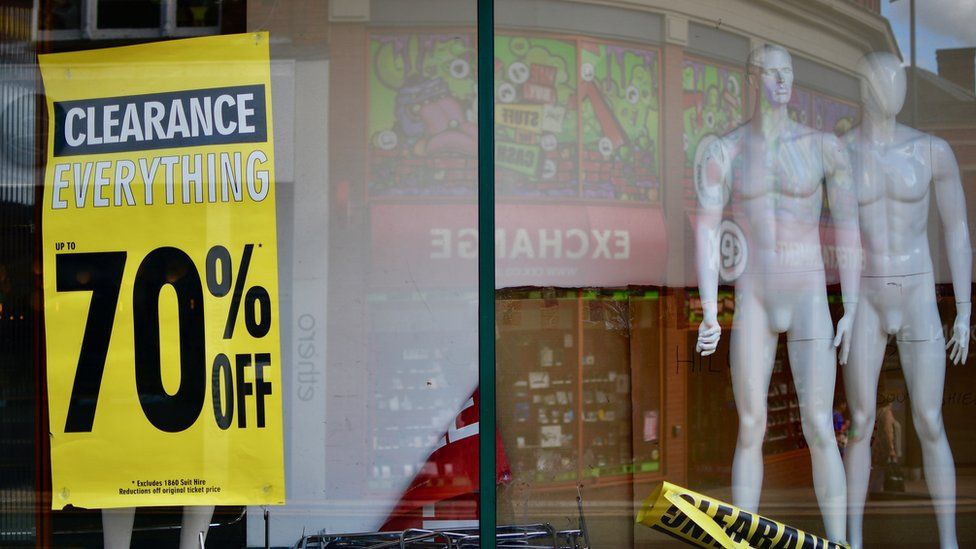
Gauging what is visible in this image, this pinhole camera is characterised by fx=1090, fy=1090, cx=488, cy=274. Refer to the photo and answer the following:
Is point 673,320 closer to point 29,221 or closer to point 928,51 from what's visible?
point 928,51

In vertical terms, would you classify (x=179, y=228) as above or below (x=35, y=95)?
below

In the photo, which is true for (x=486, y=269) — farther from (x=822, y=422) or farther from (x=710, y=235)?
(x=822, y=422)

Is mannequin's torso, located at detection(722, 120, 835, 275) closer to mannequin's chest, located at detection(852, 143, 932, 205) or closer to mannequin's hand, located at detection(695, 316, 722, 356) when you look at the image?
mannequin's chest, located at detection(852, 143, 932, 205)

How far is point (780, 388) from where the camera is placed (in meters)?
4.86

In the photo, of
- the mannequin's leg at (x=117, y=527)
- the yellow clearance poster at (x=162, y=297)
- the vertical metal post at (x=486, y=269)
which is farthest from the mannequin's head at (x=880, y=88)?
the mannequin's leg at (x=117, y=527)

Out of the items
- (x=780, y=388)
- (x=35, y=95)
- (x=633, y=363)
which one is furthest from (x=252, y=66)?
(x=780, y=388)

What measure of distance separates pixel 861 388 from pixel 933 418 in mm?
340

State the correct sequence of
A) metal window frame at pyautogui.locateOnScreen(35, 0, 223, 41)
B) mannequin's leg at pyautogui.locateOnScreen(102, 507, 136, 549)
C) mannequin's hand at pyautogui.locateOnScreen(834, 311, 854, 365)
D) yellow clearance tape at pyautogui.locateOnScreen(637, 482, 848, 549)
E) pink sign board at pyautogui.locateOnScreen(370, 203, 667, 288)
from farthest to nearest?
pink sign board at pyautogui.locateOnScreen(370, 203, 667, 288)
metal window frame at pyautogui.locateOnScreen(35, 0, 223, 41)
mannequin's hand at pyautogui.locateOnScreen(834, 311, 854, 365)
mannequin's leg at pyautogui.locateOnScreen(102, 507, 136, 549)
yellow clearance tape at pyautogui.locateOnScreen(637, 482, 848, 549)

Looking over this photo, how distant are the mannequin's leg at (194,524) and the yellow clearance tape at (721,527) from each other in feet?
6.49

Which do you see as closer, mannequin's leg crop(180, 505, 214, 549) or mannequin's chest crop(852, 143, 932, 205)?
mannequin's leg crop(180, 505, 214, 549)

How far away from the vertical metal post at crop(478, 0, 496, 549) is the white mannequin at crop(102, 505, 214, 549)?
1191mm

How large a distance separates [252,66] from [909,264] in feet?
10.0

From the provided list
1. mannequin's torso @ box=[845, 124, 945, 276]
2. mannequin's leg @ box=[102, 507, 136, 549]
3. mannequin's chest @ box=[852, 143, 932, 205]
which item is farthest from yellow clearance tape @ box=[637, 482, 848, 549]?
mannequin's leg @ box=[102, 507, 136, 549]

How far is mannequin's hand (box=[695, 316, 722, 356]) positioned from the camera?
4.81 m
